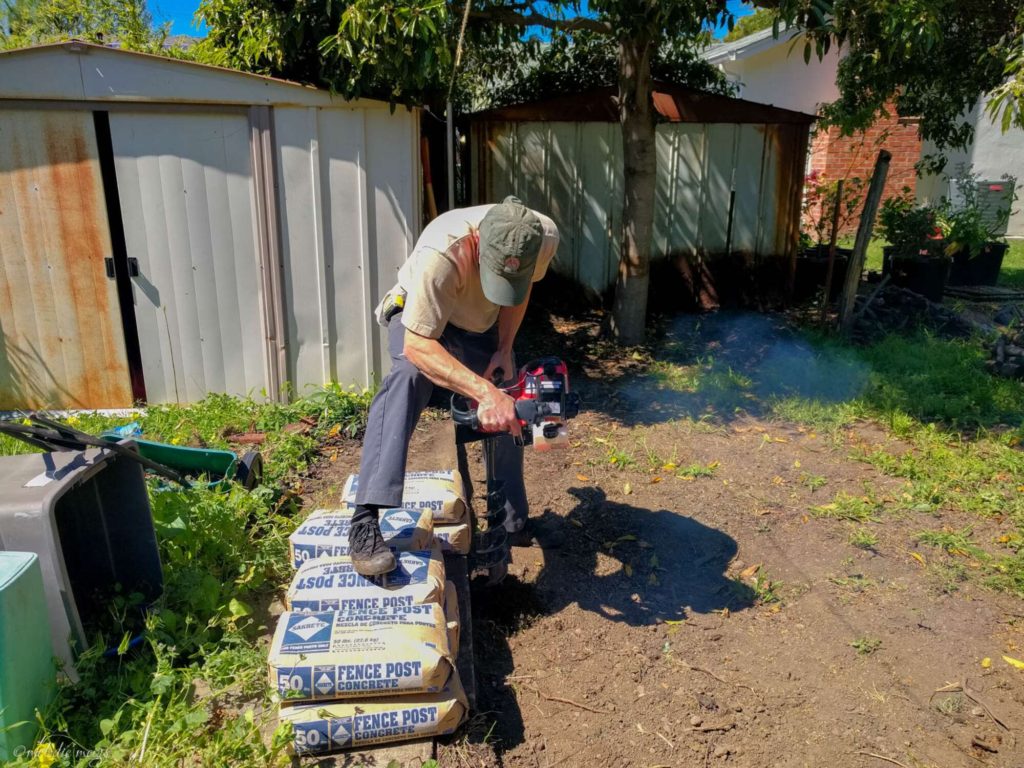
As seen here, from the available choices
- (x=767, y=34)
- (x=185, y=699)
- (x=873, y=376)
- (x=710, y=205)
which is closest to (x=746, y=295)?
(x=710, y=205)

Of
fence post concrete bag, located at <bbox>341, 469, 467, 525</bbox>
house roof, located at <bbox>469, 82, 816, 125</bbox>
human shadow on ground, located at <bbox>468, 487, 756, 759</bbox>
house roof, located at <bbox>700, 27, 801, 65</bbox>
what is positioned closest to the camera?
human shadow on ground, located at <bbox>468, 487, 756, 759</bbox>

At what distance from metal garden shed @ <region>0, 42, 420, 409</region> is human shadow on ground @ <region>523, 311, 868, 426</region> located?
2.09 meters

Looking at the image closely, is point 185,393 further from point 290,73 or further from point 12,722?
point 12,722

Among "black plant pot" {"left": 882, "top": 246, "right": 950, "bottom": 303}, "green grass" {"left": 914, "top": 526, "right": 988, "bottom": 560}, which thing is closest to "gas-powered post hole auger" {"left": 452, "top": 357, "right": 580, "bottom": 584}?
"green grass" {"left": 914, "top": 526, "right": 988, "bottom": 560}

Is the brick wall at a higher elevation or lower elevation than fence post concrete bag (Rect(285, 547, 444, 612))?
higher

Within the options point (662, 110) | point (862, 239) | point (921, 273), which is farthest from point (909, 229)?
point (662, 110)

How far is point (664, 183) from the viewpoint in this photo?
8.86 meters

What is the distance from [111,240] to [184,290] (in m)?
0.62

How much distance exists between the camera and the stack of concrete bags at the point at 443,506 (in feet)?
11.8

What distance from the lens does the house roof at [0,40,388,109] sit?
5.37m

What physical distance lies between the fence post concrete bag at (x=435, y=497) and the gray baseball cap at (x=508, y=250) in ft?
3.30

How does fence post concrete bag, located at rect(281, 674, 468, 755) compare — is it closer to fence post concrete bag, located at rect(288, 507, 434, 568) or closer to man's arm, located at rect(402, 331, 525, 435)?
fence post concrete bag, located at rect(288, 507, 434, 568)

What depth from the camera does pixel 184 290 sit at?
237 inches

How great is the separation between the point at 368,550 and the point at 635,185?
5.25m
